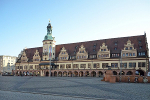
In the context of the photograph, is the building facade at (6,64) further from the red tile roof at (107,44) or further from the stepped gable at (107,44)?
the stepped gable at (107,44)

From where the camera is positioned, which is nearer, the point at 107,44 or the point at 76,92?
the point at 76,92

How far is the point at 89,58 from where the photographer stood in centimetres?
6350

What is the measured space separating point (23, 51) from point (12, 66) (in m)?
48.7

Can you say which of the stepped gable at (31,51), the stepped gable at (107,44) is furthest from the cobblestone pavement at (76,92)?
the stepped gable at (31,51)

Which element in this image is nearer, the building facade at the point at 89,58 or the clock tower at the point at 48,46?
the building facade at the point at 89,58

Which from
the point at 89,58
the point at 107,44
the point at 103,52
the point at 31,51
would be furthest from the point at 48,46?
the point at 107,44

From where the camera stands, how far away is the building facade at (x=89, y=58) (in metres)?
55.0

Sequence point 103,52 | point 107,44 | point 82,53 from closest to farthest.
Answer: point 103,52, point 107,44, point 82,53

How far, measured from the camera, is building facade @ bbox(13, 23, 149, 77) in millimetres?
54969

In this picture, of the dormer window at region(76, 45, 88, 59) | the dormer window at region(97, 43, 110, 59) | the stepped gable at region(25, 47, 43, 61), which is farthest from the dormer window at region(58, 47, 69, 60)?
the dormer window at region(97, 43, 110, 59)

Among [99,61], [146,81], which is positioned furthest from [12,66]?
[146,81]

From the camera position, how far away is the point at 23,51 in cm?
8750

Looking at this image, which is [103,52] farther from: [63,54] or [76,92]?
[76,92]

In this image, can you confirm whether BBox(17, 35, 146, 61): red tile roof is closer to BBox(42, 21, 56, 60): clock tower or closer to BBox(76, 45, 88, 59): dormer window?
BBox(76, 45, 88, 59): dormer window
